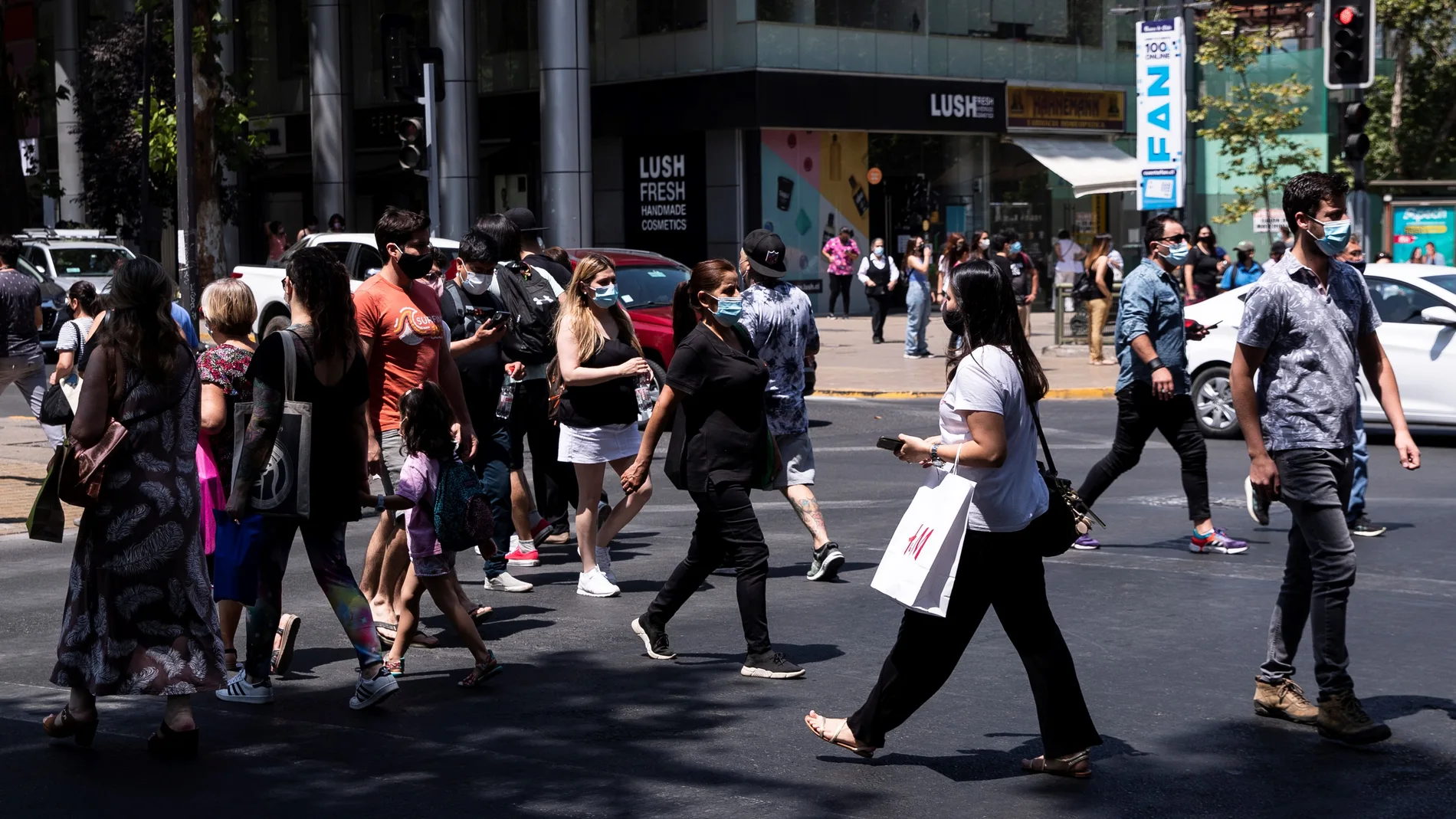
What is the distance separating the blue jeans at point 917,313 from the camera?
24.0 metres

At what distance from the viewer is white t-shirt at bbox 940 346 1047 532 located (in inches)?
213

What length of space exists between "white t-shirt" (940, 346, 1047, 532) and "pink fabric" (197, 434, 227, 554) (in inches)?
125

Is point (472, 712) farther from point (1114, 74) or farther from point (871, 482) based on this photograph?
point (1114, 74)

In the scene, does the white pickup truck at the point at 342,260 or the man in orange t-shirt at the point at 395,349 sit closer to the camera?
the man in orange t-shirt at the point at 395,349

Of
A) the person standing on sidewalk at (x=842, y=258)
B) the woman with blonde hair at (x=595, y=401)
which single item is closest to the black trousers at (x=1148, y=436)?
the woman with blonde hair at (x=595, y=401)

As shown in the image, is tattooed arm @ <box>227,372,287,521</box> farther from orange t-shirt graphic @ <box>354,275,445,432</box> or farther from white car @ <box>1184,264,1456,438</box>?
white car @ <box>1184,264,1456,438</box>

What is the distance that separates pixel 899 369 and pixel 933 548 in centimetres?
1729

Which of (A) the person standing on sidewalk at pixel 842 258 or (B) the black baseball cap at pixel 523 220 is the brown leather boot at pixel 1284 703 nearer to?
(B) the black baseball cap at pixel 523 220

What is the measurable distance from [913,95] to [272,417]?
29.6 meters

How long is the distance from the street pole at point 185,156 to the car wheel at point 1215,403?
12149 mm

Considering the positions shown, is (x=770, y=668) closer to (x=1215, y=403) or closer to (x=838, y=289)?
(x=1215, y=403)

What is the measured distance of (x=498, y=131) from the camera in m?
37.7

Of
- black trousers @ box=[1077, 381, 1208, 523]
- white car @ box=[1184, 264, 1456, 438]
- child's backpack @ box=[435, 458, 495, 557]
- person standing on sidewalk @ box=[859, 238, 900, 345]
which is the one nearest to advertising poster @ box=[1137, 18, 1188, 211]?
white car @ box=[1184, 264, 1456, 438]

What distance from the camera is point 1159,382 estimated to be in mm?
9672
